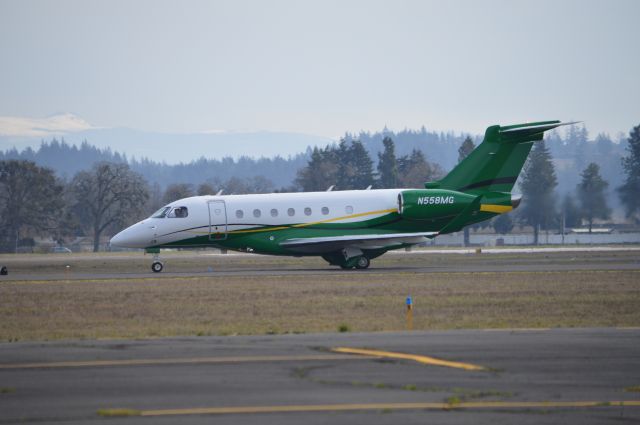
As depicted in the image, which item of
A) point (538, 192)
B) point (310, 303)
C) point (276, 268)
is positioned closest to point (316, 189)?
point (538, 192)

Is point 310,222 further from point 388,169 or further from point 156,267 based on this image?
point 388,169

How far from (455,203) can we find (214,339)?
81.1ft

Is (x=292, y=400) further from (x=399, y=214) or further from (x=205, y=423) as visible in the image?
(x=399, y=214)

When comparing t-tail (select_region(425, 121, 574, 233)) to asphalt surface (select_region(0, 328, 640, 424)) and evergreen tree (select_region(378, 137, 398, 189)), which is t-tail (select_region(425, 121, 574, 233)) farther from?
evergreen tree (select_region(378, 137, 398, 189))

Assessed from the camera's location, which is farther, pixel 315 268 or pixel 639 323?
pixel 315 268

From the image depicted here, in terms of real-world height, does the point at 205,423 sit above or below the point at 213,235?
below

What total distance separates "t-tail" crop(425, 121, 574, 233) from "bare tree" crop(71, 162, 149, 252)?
67974 millimetres

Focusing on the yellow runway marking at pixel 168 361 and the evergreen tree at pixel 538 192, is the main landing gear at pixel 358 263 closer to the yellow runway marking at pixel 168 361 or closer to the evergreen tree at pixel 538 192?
the yellow runway marking at pixel 168 361

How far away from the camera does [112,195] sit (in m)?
114

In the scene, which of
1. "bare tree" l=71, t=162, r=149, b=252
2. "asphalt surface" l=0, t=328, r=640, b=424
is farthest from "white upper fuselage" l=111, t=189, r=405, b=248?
"bare tree" l=71, t=162, r=149, b=252

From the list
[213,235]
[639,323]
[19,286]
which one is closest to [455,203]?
[213,235]

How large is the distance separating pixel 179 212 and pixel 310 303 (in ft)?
56.0

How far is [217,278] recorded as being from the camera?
122 ft

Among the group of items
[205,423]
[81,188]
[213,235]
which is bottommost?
[205,423]
